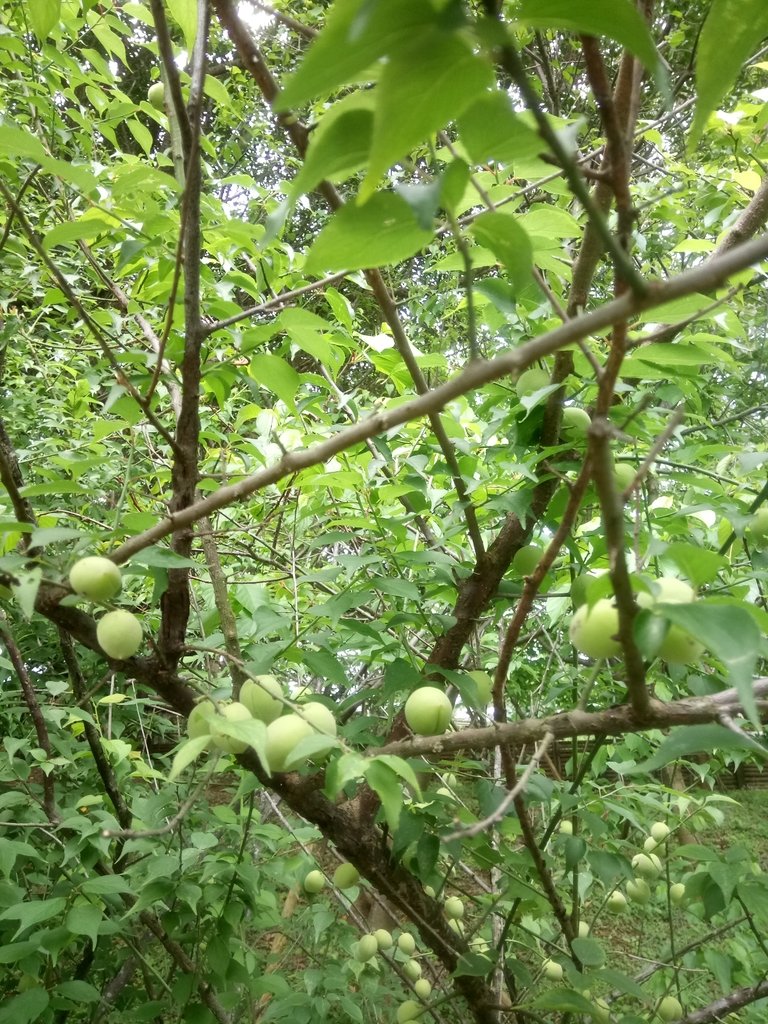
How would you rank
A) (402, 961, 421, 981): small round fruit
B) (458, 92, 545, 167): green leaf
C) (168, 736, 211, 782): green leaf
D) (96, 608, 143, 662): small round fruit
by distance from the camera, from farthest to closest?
(402, 961, 421, 981): small round fruit
(96, 608, 143, 662): small round fruit
(168, 736, 211, 782): green leaf
(458, 92, 545, 167): green leaf

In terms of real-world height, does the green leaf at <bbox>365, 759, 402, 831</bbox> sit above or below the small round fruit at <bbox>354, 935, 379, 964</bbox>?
above

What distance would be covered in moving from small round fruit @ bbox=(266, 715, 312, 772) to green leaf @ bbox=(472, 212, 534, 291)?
623 mm

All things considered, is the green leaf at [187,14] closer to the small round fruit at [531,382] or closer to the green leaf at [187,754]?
the small round fruit at [531,382]

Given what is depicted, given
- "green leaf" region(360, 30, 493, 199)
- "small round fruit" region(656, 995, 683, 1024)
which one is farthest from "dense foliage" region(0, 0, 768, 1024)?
"small round fruit" region(656, 995, 683, 1024)

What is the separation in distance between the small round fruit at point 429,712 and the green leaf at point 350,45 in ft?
2.95

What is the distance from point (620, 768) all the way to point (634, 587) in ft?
3.87

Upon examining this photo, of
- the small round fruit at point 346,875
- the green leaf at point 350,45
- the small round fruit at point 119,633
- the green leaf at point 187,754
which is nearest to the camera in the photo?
the green leaf at point 350,45

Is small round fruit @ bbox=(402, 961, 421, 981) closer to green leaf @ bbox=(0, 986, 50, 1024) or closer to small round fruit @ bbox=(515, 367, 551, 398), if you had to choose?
green leaf @ bbox=(0, 986, 50, 1024)

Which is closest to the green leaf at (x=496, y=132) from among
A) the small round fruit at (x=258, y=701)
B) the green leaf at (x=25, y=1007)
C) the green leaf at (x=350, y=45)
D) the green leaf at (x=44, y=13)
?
the green leaf at (x=350, y=45)

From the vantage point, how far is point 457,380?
52cm

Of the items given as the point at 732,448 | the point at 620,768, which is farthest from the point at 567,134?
the point at 620,768

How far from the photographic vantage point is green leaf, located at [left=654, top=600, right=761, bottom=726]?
509 millimetres

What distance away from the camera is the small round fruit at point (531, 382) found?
3.94 ft

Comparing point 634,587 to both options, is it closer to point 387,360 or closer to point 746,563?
point 387,360
